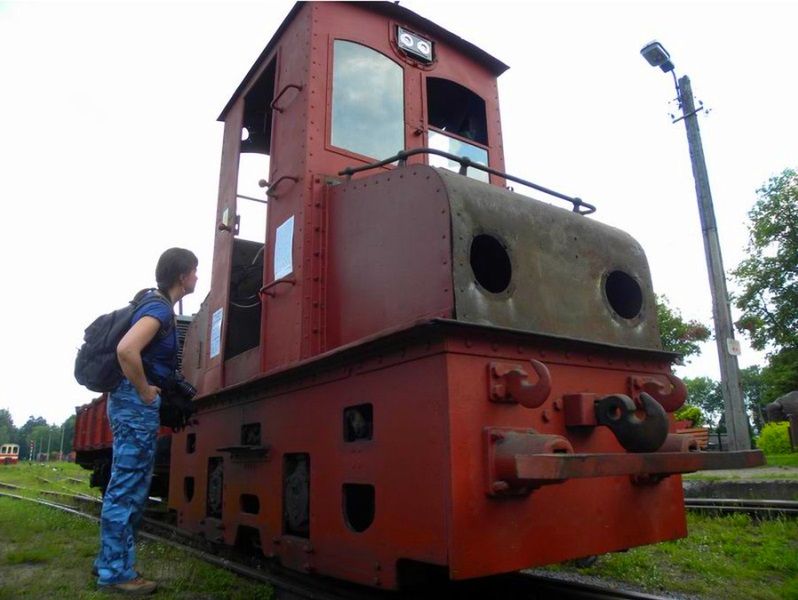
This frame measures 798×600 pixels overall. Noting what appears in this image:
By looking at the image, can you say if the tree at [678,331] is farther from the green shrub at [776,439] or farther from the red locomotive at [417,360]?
the red locomotive at [417,360]

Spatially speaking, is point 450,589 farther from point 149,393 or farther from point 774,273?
point 774,273

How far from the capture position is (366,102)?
4508 mm

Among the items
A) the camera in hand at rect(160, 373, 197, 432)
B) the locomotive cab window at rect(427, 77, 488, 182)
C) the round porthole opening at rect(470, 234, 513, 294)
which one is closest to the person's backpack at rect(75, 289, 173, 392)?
the camera in hand at rect(160, 373, 197, 432)

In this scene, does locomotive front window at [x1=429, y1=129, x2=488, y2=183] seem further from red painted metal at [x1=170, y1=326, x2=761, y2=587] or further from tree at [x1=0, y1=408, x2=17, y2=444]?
tree at [x1=0, y1=408, x2=17, y2=444]

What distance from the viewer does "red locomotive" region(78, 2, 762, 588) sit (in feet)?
8.91

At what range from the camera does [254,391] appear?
4324mm

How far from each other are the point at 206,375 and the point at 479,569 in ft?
11.5

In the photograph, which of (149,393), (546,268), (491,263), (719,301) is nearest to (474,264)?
(491,263)

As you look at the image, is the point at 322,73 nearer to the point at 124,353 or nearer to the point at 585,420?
the point at 124,353

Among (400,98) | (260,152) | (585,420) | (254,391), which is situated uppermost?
(260,152)

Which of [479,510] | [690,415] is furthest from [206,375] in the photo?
[690,415]

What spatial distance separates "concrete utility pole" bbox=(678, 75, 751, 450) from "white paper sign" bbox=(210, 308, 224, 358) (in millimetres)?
8038

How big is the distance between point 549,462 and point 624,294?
6.36ft

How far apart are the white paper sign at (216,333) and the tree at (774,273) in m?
31.4
